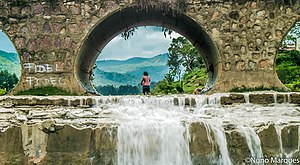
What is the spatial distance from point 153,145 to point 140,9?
561 centimetres

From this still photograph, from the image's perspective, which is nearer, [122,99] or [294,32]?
[122,99]

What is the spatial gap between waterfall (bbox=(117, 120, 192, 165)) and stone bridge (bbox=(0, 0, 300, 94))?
14.4 ft

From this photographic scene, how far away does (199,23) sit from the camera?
9984mm

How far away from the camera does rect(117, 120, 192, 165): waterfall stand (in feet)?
18.4

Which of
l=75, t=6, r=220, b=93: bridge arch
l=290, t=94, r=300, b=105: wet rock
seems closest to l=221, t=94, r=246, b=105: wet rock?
l=290, t=94, r=300, b=105: wet rock

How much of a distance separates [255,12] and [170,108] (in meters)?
4.44

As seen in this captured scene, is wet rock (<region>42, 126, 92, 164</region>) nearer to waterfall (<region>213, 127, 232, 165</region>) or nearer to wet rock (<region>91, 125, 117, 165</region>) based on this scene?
wet rock (<region>91, 125, 117, 165</region>)

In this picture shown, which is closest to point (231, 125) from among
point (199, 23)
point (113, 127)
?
point (113, 127)

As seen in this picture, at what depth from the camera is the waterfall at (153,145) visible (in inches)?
220

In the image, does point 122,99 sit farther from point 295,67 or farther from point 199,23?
point 295,67

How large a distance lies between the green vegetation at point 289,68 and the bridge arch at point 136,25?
5576 mm

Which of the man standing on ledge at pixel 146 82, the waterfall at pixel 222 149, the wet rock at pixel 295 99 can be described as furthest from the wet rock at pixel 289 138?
the man standing on ledge at pixel 146 82

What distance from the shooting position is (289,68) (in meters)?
17.3

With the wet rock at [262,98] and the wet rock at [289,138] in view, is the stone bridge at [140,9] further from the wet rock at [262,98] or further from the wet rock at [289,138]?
the wet rock at [289,138]
